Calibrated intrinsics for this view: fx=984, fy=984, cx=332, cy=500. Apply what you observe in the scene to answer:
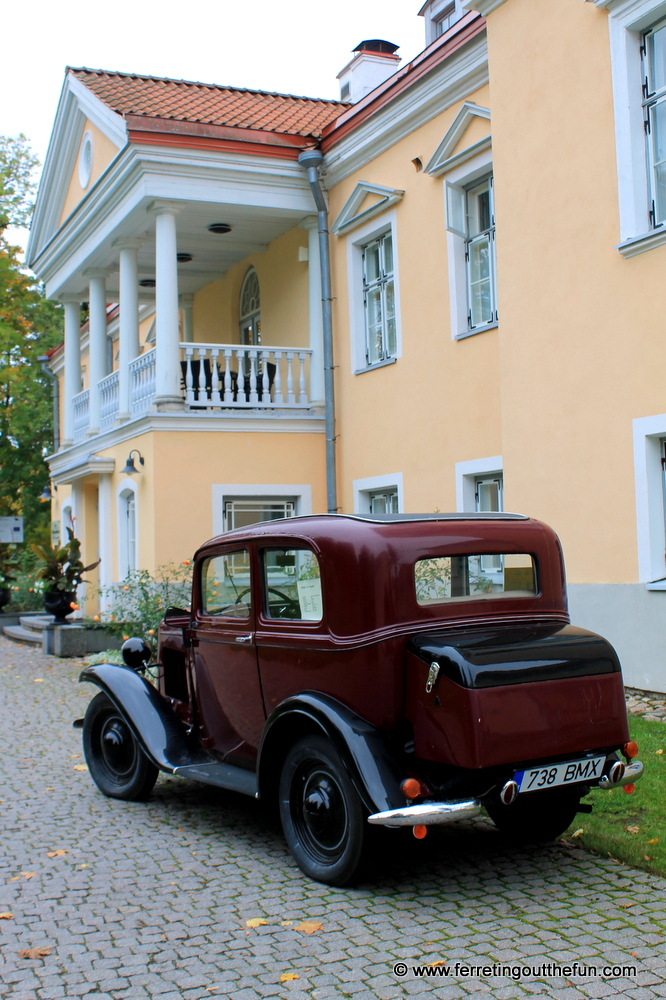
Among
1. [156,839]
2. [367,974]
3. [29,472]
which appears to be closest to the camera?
[367,974]

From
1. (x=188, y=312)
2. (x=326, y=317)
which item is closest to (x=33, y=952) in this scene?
(x=326, y=317)

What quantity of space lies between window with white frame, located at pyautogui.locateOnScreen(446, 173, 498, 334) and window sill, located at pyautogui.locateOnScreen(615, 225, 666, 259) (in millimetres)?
2989

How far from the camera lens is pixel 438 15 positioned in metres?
15.5

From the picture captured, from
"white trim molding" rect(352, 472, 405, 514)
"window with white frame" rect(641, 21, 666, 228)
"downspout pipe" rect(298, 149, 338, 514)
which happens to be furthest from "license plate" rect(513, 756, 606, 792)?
"downspout pipe" rect(298, 149, 338, 514)

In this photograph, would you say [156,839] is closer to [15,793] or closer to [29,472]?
[15,793]

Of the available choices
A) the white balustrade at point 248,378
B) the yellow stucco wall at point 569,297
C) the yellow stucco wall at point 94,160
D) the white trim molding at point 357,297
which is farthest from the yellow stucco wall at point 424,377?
the yellow stucco wall at point 94,160

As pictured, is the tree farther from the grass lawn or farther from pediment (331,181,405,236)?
the grass lawn

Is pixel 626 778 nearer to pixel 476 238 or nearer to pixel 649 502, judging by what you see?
pixel 649 502

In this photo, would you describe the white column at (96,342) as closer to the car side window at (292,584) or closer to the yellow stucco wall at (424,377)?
the yellow stucco wall at (424,377)

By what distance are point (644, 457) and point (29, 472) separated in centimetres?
2681

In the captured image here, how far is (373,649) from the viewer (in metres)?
4.36

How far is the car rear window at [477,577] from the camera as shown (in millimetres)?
4660

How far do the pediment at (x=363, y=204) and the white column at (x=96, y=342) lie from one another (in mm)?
5151

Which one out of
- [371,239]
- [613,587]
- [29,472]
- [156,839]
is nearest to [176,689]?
[156,839]
